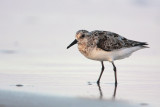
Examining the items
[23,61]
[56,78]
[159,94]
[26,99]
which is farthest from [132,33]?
[26,99]

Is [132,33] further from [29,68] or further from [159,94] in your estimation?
[159,94]

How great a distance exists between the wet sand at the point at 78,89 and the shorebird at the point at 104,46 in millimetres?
373

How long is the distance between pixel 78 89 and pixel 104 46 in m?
1.68

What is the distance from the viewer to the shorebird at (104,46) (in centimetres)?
980

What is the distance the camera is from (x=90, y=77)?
978 centimetres

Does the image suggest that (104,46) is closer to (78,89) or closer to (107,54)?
(107,54)

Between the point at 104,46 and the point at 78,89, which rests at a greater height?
the point at 104,46

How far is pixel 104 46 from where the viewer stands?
9.84 meters

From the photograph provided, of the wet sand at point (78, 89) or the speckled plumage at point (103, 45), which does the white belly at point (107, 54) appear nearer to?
the speckled plumage at point (103, 45)

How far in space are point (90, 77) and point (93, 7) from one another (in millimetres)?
7003

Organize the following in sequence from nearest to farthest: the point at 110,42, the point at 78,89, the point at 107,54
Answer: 1. the point at 78,89
2. the point at 107,54
3. the point at 110,42

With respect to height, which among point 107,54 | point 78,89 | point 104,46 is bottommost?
point 78,89

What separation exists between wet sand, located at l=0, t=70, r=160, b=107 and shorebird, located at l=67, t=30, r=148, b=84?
14.7 inches

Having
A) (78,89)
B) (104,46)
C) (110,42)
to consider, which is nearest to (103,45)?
(104,46)
